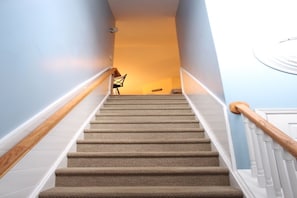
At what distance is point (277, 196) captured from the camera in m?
1.30

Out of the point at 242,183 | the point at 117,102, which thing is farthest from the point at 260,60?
the point at 117,102

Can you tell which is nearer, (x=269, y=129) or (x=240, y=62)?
(x=269, y=129)

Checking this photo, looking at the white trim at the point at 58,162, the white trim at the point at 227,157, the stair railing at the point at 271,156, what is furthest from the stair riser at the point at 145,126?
the stair railing at the point at 271,156

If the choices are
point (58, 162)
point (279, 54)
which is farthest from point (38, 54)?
point (279, 54)

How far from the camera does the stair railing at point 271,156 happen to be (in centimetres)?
117

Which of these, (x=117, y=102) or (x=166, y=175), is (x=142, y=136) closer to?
(x=166, y=175)

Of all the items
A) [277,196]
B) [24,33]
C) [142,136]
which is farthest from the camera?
[142,136]

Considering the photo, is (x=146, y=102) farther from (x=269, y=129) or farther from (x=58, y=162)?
(x=269, y=129)

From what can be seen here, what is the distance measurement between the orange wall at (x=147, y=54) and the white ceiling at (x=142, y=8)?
0.64 feet

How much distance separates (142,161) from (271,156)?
3.52 ft

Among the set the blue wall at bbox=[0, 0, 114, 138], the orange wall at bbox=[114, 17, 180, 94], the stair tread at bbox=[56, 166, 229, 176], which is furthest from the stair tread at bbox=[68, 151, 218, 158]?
the orange wall at bbox=[114, 17, 180, 94]

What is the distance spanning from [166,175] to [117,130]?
0.93m

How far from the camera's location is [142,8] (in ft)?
15.8

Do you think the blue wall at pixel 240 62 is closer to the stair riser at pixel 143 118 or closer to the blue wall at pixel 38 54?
the stair riser at pixel 143 118
